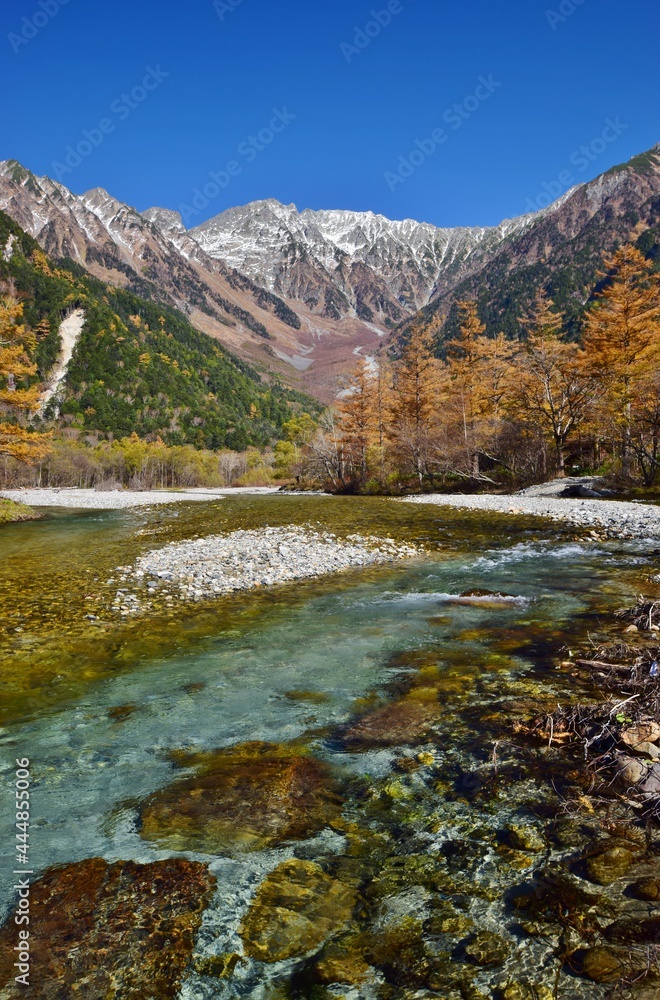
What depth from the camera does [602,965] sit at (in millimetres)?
2506

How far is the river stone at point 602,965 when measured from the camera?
2430 millimetres

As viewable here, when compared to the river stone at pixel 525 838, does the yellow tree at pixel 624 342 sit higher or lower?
higher

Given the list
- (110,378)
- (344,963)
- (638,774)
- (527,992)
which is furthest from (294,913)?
(110,378)

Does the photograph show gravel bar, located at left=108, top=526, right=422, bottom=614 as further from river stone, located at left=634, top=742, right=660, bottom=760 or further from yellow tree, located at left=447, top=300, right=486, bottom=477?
yellow tree, located at left=447, top=300, right=486, bottom=477

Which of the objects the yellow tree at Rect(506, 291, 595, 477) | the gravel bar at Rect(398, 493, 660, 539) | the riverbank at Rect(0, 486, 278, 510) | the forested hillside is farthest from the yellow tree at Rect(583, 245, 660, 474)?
the forested hillside

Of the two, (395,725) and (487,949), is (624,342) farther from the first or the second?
(487,949)

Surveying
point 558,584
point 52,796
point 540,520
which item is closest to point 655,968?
point 52,796

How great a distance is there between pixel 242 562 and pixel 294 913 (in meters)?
10.9

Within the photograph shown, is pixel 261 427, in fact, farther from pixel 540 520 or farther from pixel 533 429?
pixel 540 520

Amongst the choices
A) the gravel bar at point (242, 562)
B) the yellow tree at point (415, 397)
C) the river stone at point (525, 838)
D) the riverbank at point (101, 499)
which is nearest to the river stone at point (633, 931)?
the river stone at point (525, 838)

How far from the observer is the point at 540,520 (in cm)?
2083

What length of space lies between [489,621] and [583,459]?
37.5 metres

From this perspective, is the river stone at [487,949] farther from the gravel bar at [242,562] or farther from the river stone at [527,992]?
the gravel bar at [242,562]

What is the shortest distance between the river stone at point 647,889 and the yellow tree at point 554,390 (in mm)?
34705
